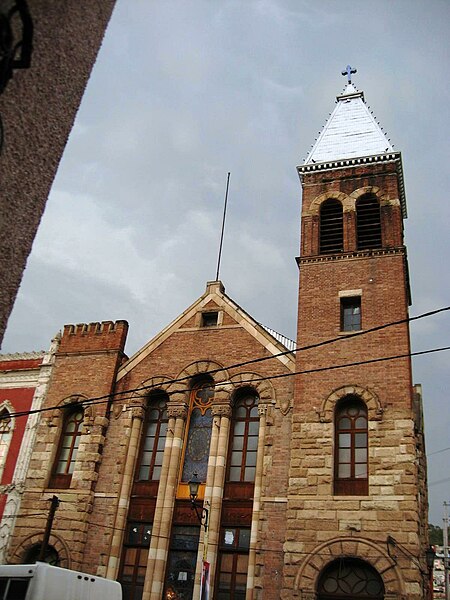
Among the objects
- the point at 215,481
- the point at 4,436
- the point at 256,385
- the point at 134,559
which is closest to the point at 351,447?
the point at 256,385

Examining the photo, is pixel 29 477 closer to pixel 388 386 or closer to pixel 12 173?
pixel 388 386

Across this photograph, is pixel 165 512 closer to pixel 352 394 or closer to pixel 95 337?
pixel 352 394

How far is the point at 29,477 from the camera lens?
884 inches

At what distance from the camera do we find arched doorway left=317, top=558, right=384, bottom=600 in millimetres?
17428

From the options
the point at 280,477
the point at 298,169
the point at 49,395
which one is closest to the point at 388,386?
the point at 280,477

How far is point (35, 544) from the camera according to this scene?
21062mm

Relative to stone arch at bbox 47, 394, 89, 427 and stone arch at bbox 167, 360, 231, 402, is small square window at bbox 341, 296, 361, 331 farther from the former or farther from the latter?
stone arch at bbox 47, 394, 89, 427

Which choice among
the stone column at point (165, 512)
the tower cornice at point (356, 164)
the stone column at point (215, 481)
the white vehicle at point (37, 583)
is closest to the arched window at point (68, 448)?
the stone column at point (165, 512)

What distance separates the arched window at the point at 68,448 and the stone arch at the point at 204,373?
3.91m

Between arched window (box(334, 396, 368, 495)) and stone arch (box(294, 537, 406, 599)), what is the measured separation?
1586mm

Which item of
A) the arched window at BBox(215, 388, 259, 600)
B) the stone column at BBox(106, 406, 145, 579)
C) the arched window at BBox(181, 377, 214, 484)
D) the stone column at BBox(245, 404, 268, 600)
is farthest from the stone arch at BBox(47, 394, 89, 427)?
the stone column at BBox(245, 404, 268, 600)

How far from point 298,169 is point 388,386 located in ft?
35.6

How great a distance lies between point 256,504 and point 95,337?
9620mm

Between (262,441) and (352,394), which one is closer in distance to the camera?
(352,394)
